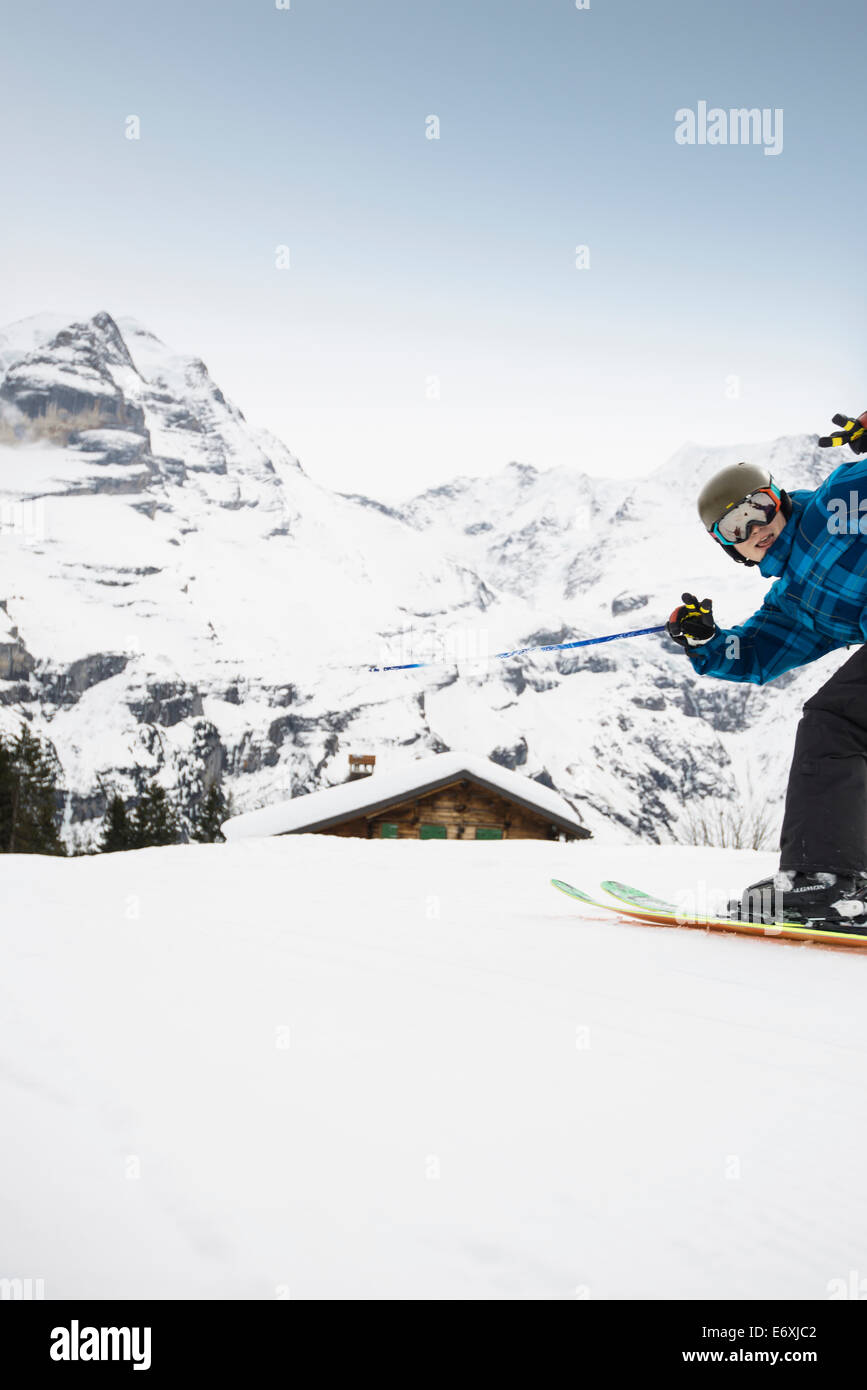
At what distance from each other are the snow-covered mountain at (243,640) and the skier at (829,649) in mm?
94183

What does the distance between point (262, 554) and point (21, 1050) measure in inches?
6720

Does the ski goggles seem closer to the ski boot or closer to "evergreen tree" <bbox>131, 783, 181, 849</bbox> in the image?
the ski boot

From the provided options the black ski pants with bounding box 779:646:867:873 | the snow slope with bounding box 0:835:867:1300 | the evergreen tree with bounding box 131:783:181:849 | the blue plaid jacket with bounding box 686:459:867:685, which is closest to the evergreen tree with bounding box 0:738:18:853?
the evergreen tree with bounding box 131:783:181:849

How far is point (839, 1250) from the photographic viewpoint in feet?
2.59

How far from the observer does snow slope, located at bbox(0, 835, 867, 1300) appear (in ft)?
2.46

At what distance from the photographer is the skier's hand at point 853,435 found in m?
2.24

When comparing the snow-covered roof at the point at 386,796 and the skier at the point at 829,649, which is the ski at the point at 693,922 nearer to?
the skier at the point at 829,649

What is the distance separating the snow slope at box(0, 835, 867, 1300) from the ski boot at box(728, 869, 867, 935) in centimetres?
28

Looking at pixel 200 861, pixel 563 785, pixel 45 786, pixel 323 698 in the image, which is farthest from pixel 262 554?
pixel 200 861

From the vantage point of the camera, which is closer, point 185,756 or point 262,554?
point 185,756

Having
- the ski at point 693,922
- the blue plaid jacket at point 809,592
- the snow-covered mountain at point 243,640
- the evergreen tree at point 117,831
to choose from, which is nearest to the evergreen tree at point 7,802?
the evergreen tree at point 117,831

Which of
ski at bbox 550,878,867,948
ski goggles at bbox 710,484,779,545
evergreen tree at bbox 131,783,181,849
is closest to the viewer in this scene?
ski at bbox 550,878,867,948

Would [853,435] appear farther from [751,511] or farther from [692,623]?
[692,623]
